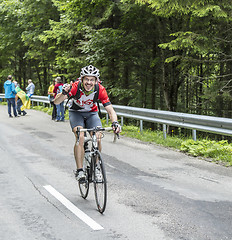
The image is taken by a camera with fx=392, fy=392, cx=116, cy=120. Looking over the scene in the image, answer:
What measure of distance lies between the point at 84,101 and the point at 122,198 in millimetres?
1669

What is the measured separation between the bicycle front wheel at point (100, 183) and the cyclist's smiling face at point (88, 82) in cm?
107

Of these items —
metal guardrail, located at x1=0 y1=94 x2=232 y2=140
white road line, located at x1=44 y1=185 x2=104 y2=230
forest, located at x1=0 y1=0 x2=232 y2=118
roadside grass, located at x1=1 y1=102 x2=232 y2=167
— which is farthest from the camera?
forest, located at x1=0 y1=0 x2=232 y2=118

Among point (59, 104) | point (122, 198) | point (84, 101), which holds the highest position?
point (84, 101)

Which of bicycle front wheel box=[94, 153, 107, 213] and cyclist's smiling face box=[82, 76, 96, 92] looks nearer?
bicycle front wheel box=[94, 153, 107, 213]

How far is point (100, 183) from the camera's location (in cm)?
558

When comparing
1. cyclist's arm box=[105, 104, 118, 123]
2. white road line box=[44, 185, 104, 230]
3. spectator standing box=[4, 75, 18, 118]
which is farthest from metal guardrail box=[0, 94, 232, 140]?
spectator standing box=[4, 75, 18, 118]

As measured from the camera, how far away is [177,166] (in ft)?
28.8

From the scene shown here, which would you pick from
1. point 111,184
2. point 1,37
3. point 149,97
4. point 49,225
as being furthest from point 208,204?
point 1,37

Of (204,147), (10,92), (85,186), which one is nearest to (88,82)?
(85,186)

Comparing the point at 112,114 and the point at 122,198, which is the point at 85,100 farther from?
the point at 122,198

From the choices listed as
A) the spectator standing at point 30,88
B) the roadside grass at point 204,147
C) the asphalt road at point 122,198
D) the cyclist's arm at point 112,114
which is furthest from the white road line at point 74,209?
the spectator standing at point 30,88

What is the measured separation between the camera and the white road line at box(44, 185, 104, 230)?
5069mm

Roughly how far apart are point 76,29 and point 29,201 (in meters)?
16.0

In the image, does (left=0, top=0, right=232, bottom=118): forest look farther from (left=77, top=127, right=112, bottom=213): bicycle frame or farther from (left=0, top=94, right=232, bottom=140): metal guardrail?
(left=77, top=127, right=112, bottom=213): bicycle frame
